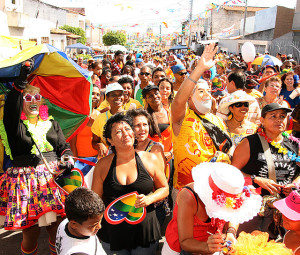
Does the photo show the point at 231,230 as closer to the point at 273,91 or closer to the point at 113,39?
the point at 273,91

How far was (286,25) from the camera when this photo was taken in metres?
23.6

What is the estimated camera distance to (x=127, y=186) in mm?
2312

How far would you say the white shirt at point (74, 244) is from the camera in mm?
1757

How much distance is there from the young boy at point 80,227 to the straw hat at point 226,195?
677mm

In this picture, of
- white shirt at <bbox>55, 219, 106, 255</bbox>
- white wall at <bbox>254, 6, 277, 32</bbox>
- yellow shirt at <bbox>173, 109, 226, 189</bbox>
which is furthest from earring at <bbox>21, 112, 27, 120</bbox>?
white wall at <bbox>254, 6, 277, 32</bbox>

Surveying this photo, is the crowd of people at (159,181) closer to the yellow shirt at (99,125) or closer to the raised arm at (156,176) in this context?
the raised arm at (156,176)

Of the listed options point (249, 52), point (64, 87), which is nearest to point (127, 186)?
point (64, 87)

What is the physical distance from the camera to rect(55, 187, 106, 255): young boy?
1776 mm

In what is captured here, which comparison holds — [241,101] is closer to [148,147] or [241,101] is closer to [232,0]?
[148,147]

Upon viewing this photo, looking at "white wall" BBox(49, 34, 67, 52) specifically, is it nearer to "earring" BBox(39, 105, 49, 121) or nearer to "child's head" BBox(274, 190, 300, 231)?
"earring" BBox(39, 105, 49, 121)

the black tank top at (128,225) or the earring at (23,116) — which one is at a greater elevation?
the earring at (23,116)

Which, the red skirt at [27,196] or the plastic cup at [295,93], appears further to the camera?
the plastic cup at [295,93]

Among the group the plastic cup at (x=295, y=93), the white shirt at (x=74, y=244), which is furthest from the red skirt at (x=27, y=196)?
the plastic cup at (x=295, y=93)

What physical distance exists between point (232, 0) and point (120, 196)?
2331 centimetres
